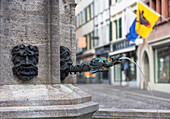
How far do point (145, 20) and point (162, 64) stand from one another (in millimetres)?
4336

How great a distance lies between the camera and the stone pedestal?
5129 millimetres

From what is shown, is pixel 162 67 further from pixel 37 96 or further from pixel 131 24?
pixel 37 96

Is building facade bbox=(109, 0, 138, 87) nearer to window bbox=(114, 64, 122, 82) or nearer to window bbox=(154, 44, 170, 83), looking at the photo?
window bbox=(114, 64, 122, 82)

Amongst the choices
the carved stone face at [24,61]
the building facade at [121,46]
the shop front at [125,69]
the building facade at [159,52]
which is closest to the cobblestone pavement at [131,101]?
the carved stone face at [24,61]

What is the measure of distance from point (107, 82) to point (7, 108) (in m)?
39.7

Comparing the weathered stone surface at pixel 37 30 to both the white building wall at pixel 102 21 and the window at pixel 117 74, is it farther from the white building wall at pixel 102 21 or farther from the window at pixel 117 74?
the white building wall at pixel 102 21

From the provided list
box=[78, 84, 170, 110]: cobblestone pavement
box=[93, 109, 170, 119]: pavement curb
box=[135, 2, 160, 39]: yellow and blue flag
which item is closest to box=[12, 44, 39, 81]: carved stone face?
box=[93, 109, 170, 119]: pavement curb

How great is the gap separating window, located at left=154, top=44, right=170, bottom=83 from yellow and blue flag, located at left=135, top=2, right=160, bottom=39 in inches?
91.5

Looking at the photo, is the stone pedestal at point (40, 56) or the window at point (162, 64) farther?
the window at point (162, 64)

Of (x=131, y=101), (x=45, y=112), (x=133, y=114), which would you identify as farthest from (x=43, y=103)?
(x=131, y=101)

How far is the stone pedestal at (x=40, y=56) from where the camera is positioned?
5129 millimetres

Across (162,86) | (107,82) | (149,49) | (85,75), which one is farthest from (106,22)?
(162,86)

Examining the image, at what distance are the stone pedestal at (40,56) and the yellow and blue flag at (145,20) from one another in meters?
20.1

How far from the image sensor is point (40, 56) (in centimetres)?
542
